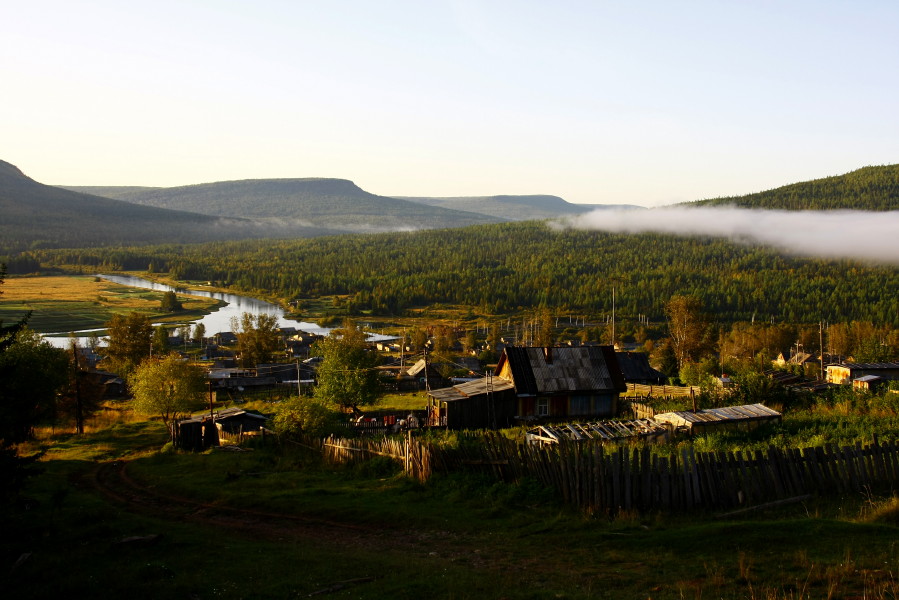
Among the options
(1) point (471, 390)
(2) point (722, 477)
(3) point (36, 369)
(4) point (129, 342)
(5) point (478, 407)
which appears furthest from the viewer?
(4) point (129, 342)

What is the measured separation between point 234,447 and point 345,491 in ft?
51.0

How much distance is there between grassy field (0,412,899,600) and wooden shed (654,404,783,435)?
11.9 m

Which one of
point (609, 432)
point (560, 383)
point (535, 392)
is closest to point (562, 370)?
point (560, 383)

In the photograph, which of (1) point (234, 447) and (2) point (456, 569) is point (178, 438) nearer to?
(1) point (234, 447)

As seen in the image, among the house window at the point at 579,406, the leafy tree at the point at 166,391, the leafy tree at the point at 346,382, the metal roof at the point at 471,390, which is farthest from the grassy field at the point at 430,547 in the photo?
the leafy tree at the point at 346,382

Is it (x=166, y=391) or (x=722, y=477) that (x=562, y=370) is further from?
(x=722, y=477)

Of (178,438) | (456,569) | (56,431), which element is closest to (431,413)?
(178,438)

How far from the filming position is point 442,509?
64.6ft

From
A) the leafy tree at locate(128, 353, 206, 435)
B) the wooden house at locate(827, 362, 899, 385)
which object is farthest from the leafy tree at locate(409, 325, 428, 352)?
the leafy tree at locate(128, 353, 206, 435)

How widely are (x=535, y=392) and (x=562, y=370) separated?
8.76ft

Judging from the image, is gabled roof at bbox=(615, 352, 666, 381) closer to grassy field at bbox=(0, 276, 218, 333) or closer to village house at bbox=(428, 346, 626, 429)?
village house at bbox=(428, 346, 626, 429)

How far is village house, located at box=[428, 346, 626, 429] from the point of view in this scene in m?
42.8

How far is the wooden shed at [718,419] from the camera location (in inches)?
1147

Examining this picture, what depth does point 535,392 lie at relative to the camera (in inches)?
1706
